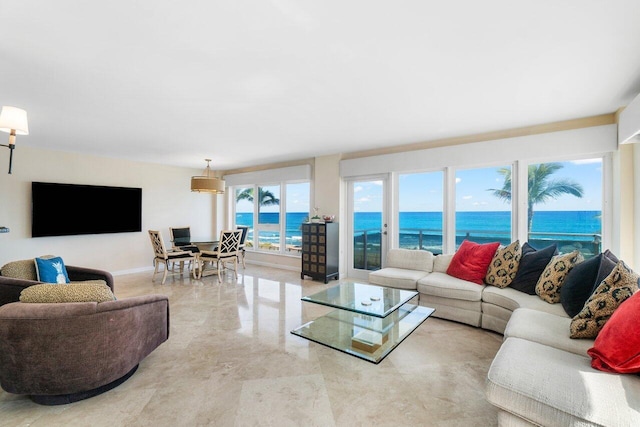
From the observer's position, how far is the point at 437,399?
6.03ft

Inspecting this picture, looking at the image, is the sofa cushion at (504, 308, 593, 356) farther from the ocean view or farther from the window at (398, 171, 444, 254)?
the window at (398, 171, 444, 254)

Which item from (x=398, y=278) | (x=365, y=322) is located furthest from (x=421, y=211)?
(x=365, y=322)

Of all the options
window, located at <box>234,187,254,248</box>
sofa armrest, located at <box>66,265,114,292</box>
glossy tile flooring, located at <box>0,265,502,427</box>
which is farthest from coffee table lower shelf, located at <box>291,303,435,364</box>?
window, located at <box>234,187,254,248</box>

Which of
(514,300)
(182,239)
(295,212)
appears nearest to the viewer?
(514,300)

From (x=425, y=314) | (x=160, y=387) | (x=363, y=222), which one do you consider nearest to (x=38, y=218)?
(x=160, y=387)

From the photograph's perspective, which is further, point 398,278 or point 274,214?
point 274,214

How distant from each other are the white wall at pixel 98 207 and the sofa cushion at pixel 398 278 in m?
4.95

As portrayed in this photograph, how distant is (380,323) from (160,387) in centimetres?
182

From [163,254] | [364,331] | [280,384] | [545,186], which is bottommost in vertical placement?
[280,384]

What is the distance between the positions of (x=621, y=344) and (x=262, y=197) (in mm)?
6100

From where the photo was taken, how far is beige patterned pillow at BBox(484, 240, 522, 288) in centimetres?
303

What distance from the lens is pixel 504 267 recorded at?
308 centimetres

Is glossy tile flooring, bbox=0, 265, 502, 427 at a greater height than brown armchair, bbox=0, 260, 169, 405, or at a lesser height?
lesser

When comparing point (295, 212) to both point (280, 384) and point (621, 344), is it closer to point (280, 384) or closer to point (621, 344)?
point (280, 384)
